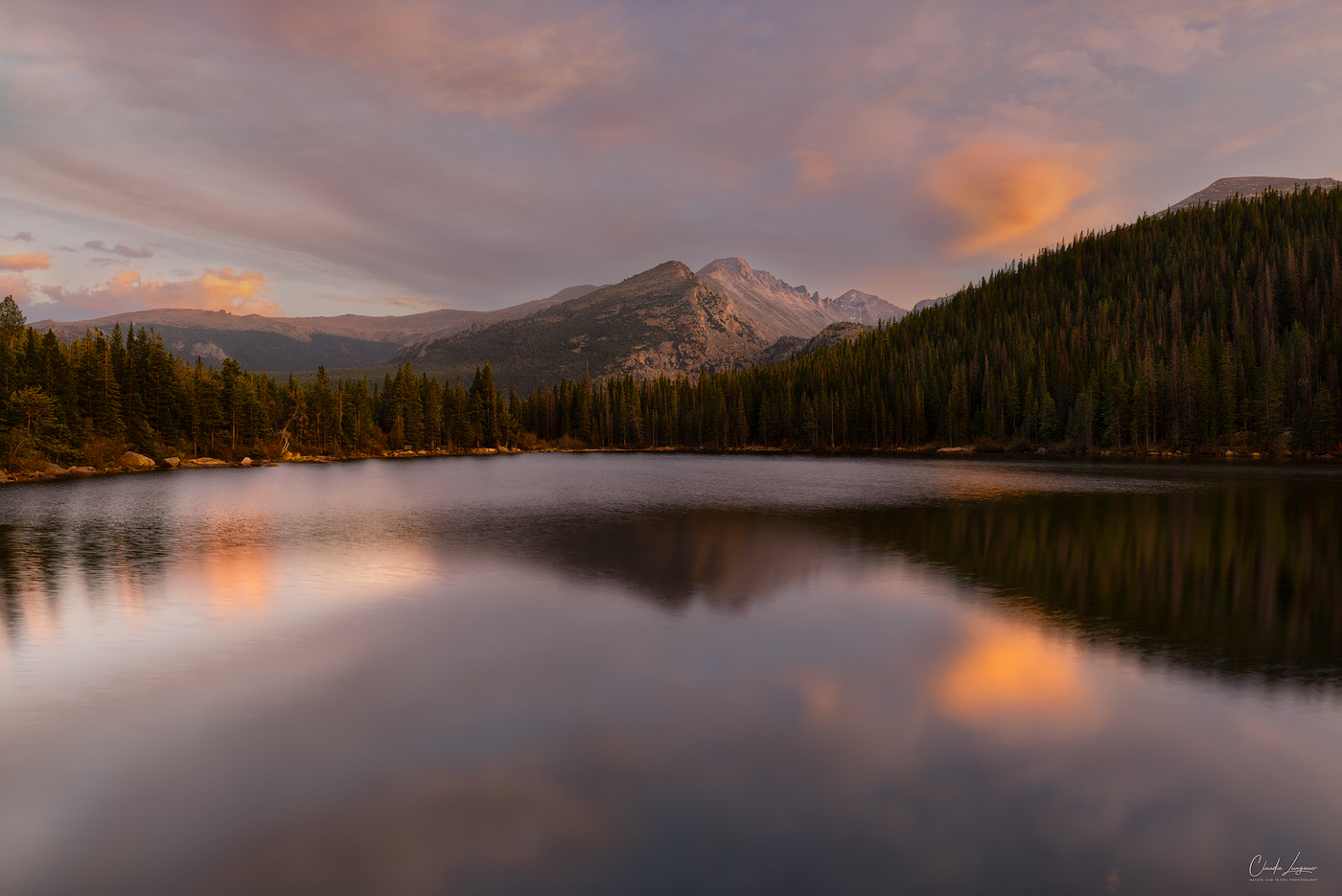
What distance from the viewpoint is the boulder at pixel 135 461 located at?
86.3 metres

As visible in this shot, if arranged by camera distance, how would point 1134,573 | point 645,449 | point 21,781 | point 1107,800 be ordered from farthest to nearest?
point 645,449 < point 1134,573 < point 21,781 < point 1107,800

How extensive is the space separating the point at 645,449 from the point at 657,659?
172565 millimetres

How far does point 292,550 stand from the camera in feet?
104

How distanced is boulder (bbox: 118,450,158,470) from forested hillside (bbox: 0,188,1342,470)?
1.78 m

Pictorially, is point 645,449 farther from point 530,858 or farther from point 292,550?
point 530,858

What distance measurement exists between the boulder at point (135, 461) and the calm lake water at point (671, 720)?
226 ft

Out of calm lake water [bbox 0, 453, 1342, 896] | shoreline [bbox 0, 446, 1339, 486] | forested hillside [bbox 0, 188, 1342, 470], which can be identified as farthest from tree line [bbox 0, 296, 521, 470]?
calm lake water [bbox 0, 453, 1342, 896]

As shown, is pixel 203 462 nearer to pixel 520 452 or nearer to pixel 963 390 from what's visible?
pixel 520 452

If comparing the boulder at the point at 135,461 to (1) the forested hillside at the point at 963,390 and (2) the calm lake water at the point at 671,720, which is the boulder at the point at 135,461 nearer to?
(1) the forested hillside at the point at 963,390

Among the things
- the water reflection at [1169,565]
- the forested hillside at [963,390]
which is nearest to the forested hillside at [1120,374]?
the forested hillside at [963,390]

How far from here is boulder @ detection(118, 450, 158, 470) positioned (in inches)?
3399

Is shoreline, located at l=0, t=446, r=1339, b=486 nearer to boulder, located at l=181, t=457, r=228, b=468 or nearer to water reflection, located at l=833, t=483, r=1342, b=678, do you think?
boulder, located at l=181, t=457, r=228, b=468

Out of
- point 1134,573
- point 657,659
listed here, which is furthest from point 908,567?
point 657,659

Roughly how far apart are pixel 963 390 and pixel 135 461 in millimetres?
158248
